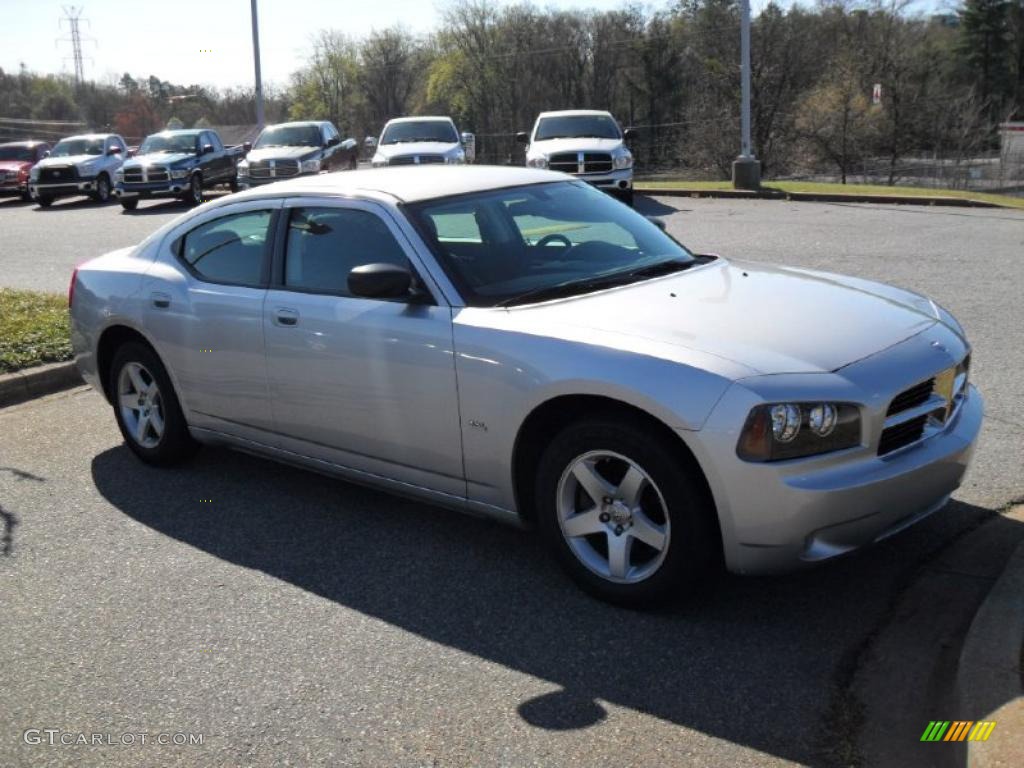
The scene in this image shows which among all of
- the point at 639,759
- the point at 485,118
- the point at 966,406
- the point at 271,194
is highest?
the point at 485,118

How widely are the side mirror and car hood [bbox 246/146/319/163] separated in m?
19.4

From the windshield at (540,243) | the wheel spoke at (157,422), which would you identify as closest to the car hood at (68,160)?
the wheel spoke at (157,422)

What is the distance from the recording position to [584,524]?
13.5 ft

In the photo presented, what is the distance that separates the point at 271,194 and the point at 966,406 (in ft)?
11.4

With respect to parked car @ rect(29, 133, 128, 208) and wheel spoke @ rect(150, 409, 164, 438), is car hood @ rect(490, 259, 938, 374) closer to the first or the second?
wheel spoke @ rect(150, 409, 164, 438)

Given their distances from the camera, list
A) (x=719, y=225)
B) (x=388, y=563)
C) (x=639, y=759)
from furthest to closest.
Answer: (x=719, y=225)
(x=388, y=563)
(x=639, y=759)

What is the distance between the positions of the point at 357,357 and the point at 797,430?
204 cm

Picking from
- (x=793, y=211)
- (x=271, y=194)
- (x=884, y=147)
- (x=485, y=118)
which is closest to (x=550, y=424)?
(x=271, y=194)

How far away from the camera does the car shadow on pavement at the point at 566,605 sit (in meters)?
3.42

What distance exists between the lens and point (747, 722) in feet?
10.8

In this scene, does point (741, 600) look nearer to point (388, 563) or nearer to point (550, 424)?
point (550, 424)

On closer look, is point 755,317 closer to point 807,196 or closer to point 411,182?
point 411,182

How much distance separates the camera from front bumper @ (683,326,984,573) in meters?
3.59

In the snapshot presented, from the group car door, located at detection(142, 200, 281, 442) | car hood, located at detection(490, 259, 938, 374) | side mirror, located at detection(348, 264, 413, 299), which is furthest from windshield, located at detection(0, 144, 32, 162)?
car hood, located at detection(490, 259, 938, 374)
